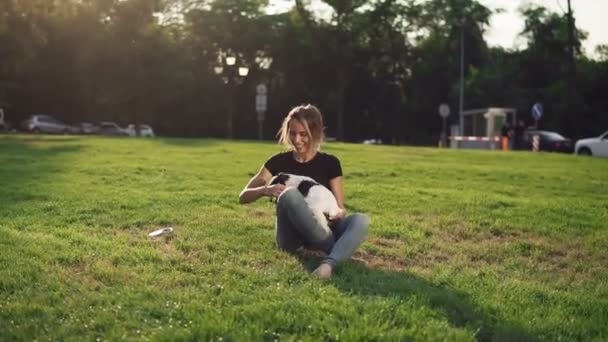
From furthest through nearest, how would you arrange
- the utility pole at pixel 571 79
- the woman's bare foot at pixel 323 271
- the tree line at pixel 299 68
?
the tree line at pixel 299 68, the utility pole at pixel 571 79, the woman's bare foot at pixel 323 271

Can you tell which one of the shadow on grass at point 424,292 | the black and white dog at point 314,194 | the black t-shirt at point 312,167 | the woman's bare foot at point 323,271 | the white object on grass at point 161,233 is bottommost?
the shadow on grass at point 424,292

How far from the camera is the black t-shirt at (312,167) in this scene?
5.91 meters

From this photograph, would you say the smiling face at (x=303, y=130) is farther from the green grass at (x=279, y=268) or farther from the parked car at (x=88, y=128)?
the parked car at (x=88, y=128)

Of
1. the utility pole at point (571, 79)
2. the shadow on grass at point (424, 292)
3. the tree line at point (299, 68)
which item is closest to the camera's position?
the shadow on grass at point (424, 292)

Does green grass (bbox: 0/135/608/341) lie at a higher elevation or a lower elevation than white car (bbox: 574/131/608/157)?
lower

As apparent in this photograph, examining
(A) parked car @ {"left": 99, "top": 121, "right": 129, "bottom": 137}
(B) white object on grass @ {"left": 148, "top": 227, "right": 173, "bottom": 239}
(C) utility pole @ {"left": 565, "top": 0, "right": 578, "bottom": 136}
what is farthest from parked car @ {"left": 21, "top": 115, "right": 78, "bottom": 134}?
(B) white object on grass @ {"left": 148, "top": 227, "right": 173, "bottom": 239}

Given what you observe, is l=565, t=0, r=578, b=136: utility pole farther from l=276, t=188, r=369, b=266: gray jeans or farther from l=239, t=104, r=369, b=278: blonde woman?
l=276, t=188, r=369, b=266: gray jeans

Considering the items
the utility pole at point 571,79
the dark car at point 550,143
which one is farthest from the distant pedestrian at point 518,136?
the utility pole at point 571,79

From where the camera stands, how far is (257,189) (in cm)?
564

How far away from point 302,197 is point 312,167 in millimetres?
544

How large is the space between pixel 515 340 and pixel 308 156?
236 centimetres

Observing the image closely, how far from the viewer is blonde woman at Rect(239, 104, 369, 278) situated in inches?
216

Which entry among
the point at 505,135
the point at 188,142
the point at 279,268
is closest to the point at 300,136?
the point at 279,268

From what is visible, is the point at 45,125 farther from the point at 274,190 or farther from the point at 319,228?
the point at 319,228
